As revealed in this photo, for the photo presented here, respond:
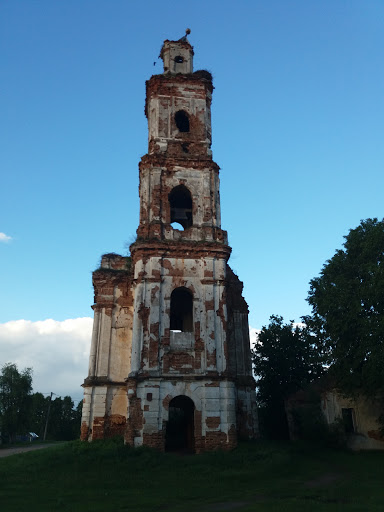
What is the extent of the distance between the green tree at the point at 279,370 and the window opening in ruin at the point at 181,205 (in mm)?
9585

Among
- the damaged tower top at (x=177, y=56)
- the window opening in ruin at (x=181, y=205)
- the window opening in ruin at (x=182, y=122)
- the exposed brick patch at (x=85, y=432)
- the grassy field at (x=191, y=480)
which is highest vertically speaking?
the damaged tower top at (x=177, y=56)

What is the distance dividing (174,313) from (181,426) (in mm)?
5181

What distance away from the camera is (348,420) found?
65.1 feet

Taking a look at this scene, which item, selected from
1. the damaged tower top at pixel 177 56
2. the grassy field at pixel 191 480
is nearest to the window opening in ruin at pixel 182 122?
the damaged tower top at pixel 177 56

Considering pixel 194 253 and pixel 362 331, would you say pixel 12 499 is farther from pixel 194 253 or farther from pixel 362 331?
pixel 362 331

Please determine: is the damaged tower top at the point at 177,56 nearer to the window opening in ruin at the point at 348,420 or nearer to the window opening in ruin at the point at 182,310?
the window opening in ruin at the point at 182,310

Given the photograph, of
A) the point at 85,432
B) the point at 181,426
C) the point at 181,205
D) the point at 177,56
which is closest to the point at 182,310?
the point at 181,205

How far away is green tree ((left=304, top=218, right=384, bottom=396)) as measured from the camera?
1638 centimetres

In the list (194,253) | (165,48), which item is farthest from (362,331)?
(165,48)

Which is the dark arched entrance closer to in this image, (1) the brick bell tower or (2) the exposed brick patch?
(1) the brick bell tower

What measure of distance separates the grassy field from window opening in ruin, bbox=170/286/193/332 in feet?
21.1

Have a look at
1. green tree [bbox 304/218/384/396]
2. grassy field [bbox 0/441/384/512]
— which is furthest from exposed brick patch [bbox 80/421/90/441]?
green tree [bbox 304/218/384/396]

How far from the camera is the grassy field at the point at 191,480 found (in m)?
8.92

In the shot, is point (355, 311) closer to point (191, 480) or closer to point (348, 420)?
point (348, 420)
